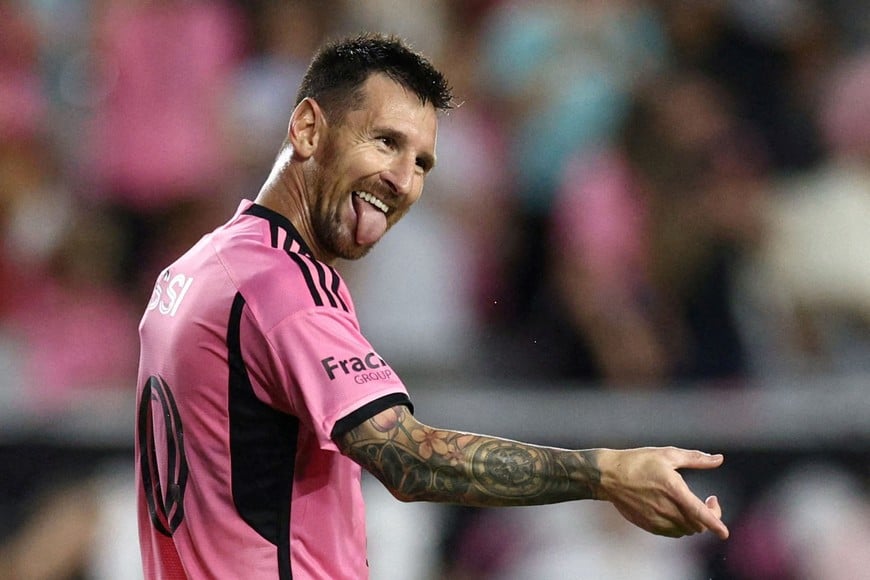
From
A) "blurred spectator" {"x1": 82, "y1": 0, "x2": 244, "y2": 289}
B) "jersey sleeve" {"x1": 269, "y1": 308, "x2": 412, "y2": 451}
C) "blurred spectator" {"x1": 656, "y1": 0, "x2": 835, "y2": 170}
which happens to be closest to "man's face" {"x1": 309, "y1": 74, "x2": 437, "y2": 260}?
"jersey sleeve" {"x1": 269, "y1": 308, "x2": 412, "y2": 451}

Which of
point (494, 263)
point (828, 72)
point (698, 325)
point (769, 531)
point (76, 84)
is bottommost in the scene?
point (769, 531)

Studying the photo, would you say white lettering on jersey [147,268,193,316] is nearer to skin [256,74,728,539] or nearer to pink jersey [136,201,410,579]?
pink jersey [136,201,410,579]

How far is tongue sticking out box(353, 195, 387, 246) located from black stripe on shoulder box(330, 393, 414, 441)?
1.90ft

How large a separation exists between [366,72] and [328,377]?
34.0 inches

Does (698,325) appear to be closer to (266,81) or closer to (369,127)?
(266,81)

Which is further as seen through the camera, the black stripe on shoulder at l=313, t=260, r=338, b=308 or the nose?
the nose

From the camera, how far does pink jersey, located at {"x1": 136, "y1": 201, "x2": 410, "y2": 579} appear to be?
10.1 ft

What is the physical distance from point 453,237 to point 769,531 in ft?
7.48

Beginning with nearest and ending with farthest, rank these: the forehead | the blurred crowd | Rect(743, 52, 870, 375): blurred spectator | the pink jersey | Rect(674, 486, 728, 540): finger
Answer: Rect(674, 486, 728, 540): finger < the pink jersey < the forehead < the blurred crowd < Rect(743, 52, 870, 375): blurred spectator

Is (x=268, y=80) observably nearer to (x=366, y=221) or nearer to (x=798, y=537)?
(x=798, y=537)

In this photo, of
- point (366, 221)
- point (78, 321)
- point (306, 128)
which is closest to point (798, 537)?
point (78, 321)

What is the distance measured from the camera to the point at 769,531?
6742 mm

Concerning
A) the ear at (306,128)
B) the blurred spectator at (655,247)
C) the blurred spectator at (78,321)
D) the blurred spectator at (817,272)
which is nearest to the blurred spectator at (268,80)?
the blurred spectator at (78,321)

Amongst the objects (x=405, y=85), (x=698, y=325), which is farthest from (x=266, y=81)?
(x=405, y=85)
